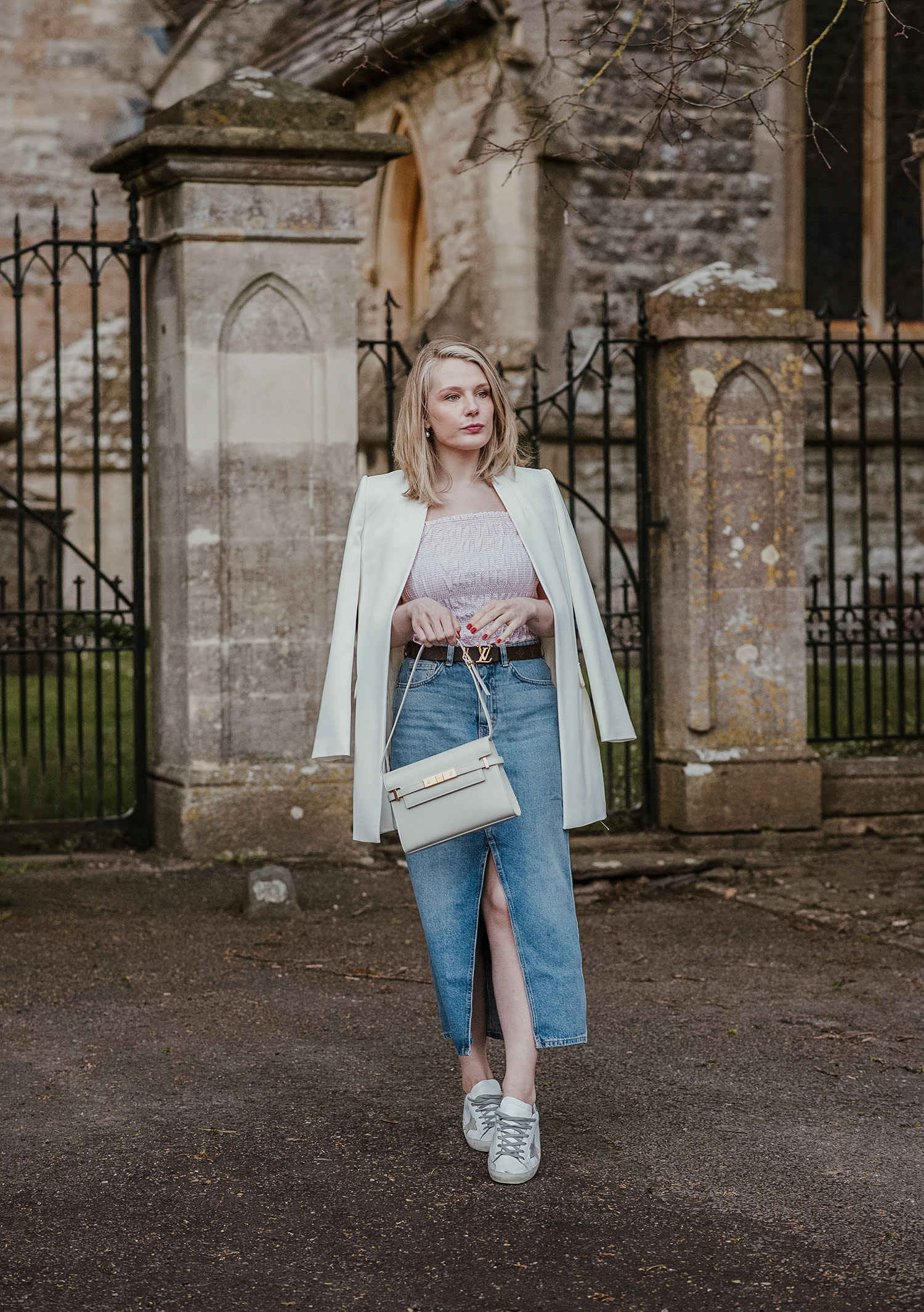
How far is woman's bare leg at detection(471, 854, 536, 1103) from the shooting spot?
359cm

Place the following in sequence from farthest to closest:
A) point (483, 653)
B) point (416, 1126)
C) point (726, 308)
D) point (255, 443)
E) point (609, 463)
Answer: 1. point (609, 463)
2. point (726, 308)
3. point (255, 443)
4. point (416, 1126)
5. point (483, 653)

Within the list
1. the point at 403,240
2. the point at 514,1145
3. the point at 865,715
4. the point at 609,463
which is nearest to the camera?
the point at 514,1145

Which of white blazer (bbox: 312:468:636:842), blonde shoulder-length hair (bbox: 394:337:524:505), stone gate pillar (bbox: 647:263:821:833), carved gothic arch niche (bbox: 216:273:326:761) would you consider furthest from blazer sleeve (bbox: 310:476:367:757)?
stone gate pillar (bbox: 647:263:821:833)

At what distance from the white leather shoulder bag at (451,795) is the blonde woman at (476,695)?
11 centimetres

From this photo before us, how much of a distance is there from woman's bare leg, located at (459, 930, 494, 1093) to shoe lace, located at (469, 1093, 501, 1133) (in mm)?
42

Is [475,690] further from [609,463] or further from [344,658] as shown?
[609,463]

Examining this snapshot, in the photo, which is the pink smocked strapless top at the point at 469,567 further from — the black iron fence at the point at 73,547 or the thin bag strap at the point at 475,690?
the black iron fence at the point at 73,547

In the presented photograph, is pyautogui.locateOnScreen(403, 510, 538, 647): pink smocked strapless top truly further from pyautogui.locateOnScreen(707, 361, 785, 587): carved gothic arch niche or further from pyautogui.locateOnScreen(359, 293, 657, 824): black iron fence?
pyautogui.locateOnScreen(707, 361, 785, 587): carved gothic arch niche

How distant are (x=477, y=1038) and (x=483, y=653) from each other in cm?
92

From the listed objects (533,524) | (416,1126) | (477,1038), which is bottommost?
(416,1126)

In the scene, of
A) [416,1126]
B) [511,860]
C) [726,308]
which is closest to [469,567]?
[511,860]

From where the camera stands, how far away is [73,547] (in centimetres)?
669

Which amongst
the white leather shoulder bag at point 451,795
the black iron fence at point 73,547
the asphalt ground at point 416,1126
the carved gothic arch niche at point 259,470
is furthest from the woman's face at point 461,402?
the carved gothic arch niche at point 259,470

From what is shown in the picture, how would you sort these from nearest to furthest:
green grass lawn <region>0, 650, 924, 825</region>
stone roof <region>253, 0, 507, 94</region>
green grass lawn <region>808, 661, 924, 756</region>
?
green grass lawn <region>0, 650, 924, 825</region> < green grass lawn <region>808, 661, 924, 756</region> < stone roof <region>253, 0, 507, 94</region>
